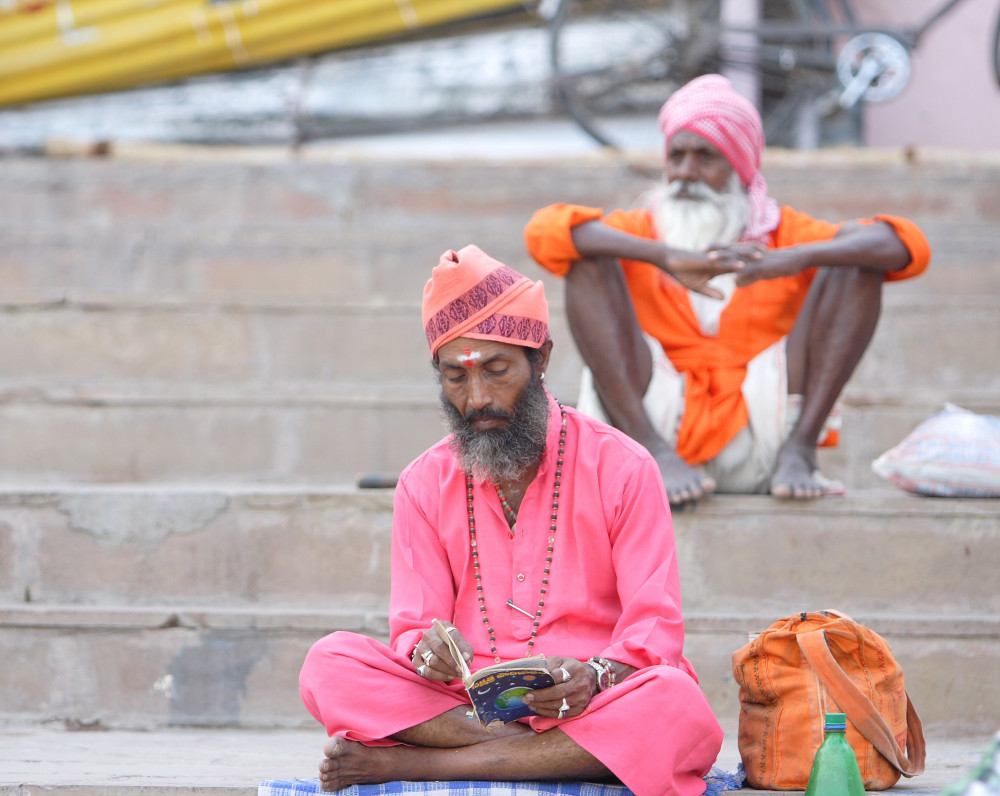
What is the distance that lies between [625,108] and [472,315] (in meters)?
4.62

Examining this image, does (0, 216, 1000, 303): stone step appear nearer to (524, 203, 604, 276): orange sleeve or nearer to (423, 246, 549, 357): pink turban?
(524, 203, 604, 276): orange sleeve

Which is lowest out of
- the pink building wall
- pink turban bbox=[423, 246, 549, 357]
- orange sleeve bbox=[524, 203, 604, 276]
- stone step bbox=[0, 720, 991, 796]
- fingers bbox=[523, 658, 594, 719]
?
stone step bbox=[0, 720, 991, 796]

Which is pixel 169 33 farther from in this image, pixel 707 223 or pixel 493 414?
pixel 493 414

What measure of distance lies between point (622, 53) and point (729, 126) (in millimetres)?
3306

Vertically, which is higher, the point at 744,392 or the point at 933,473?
the point at 744,392

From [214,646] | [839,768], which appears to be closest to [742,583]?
[839,768]

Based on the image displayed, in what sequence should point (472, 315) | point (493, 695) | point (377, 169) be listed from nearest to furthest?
point (493, 695), point (472, 315), point (377, 169)

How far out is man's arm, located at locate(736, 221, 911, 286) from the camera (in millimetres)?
3732

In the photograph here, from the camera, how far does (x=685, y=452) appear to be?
391 cm

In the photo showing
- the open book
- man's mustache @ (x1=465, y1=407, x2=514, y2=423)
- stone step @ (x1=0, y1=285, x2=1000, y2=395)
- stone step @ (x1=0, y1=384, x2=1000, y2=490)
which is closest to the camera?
the open book

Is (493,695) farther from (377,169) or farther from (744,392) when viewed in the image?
(377,169)

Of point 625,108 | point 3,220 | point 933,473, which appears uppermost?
point 625,108

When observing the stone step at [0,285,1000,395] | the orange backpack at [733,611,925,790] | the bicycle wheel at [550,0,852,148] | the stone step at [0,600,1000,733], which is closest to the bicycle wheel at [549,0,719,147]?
the bicycle wheel at [550,0,852,148]

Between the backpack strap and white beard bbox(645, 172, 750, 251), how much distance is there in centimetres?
161
